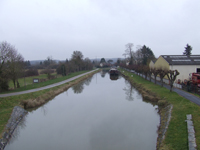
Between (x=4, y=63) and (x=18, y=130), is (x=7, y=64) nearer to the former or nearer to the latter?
(x=4, y=63)

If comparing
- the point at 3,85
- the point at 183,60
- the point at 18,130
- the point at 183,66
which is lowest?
the point at 18,130

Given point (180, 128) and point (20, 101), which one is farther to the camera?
point (20, 101)

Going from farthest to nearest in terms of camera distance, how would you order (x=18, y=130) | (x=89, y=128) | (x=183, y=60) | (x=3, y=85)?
(x=183, y=60) < (x=3, y=85) < (x=18, y=130) < (x=89, y=128)

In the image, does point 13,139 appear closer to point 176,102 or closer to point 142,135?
point 142,135

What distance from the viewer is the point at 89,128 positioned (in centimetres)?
1155

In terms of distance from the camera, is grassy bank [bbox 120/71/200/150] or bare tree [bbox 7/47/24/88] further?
bare tree [bbox 7/47/24/88]

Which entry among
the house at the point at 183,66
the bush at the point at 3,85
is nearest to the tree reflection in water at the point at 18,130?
the bush at the point at 3,85

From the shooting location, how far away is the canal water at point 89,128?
31.1ft

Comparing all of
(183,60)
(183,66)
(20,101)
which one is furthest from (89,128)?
(183,60)

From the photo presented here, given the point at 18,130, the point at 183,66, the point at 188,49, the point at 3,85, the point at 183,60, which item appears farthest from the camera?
the point at 188,49

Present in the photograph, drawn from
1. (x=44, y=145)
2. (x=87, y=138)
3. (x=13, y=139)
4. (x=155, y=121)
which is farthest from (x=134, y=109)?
(x=13, y=139)

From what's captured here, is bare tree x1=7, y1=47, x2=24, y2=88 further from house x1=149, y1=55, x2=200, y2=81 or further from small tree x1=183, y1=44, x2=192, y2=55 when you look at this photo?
small tree x1=183, y1=44, x2=192, y2=55

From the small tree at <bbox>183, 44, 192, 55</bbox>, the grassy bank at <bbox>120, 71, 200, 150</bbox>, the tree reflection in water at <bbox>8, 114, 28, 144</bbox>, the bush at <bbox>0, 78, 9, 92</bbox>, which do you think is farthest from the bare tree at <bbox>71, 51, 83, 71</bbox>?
the grassy bank at <bbox>120, 71, 200, 150</bbox>

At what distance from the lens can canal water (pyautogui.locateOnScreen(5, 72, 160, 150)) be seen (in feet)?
31.1
